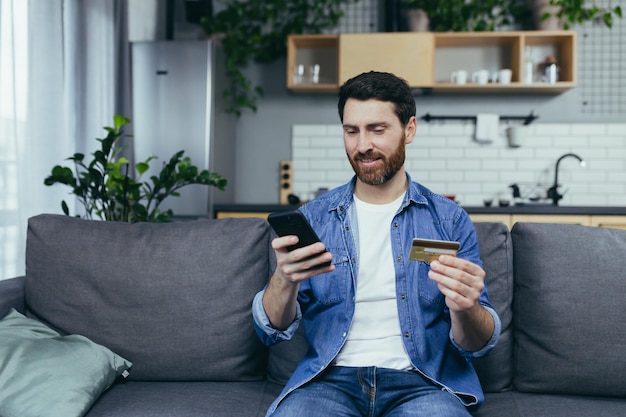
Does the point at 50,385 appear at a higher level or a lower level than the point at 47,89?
lower

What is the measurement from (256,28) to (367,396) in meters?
3.50

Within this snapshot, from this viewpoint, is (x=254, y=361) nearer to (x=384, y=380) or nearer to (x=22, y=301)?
(x=384, y=380)

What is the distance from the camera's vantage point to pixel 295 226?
4.19 feet

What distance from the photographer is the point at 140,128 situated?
12.5 feet

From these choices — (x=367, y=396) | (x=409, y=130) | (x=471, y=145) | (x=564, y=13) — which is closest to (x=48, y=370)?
(x=367, y=396)

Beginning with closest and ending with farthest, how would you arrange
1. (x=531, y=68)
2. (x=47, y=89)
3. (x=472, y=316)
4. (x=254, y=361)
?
(x=472, y=316) → (x=254, y=361) → (x=47, y=89) → (x=531, y=68)

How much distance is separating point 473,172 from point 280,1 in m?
1.85

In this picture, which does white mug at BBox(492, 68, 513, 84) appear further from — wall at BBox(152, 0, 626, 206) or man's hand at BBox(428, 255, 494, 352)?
man's hand at BBox(428, 255, 494, 352)

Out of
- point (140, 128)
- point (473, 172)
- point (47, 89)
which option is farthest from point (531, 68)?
point (47, 89)

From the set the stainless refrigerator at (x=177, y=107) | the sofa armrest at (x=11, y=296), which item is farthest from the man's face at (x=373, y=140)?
the stainless refrigerator at (x=177, y=107)

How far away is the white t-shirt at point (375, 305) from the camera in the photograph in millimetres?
1469

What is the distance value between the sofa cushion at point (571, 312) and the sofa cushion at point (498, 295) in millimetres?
25

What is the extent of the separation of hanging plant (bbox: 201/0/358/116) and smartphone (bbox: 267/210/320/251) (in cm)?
316

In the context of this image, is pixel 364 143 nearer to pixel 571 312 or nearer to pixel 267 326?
pixel 267 326
